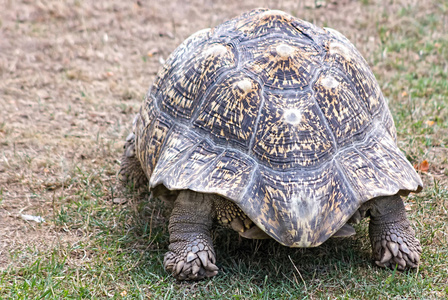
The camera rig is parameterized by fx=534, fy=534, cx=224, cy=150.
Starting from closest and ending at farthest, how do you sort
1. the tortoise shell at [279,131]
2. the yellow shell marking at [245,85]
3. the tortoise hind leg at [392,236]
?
the tortoise shell at [279,131] < the yellow shell marking at [245,85] < the tortoise hind leg at [392,236]

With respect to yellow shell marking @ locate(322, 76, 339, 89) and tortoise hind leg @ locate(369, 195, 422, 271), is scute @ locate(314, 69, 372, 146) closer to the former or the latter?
yellow shell marking @ locate(322, 76, 339, 89)

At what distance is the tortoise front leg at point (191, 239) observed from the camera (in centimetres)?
334

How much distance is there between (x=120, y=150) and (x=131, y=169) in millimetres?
523

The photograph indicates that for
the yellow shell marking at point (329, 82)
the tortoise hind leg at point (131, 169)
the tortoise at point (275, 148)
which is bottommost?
the tortoise hind leg at point (131, 169)

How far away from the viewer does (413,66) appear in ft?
20.4

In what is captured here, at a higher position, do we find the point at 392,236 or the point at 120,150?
the point at 392,236

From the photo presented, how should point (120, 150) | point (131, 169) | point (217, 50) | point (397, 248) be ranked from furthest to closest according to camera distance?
point (120, 150)
point (131, 169)
point (217, 50)
point (397, 248)

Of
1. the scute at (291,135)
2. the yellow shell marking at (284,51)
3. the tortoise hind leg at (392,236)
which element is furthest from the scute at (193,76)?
the tortoise hind leg at (392,236)

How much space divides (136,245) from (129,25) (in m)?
4.45

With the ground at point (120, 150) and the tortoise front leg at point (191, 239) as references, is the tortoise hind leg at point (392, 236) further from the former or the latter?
the tortoise front leg at point (191, 239)

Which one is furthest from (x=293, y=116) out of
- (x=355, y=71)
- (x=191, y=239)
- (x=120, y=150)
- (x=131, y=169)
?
(x=120, y=150)

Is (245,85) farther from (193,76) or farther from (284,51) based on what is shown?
(193,76)

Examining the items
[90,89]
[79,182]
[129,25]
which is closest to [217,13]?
[129,25]

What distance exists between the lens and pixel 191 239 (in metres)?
3.39
